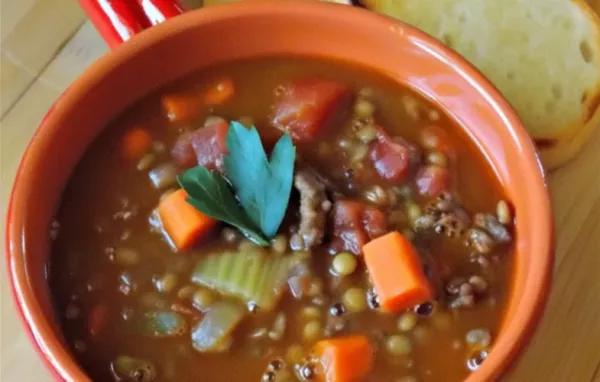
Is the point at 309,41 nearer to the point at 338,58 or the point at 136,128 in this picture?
the point at 338,58

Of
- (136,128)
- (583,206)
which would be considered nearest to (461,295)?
(583,206)

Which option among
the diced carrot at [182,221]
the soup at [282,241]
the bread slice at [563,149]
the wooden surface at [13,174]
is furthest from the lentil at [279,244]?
the bread slice at [563,149]

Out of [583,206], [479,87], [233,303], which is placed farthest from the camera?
[583,206]

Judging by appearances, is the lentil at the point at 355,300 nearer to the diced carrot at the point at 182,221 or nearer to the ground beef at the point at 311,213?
the ground beef at the point at 311,213

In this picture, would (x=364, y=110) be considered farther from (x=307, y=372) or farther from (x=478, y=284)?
(x=307, y=372)

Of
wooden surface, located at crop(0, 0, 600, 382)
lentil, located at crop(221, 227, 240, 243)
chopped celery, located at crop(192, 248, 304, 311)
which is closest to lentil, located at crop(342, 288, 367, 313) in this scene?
chopped celery, located at crop(192, 248, 304, 311)

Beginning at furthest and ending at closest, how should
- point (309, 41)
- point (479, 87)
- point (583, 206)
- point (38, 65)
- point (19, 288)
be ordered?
point (38, 65)
point (583, 206)
point (309, 41)
point (479, 87)
point (19, 288)

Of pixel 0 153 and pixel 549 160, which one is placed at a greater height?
pixel 0 153
